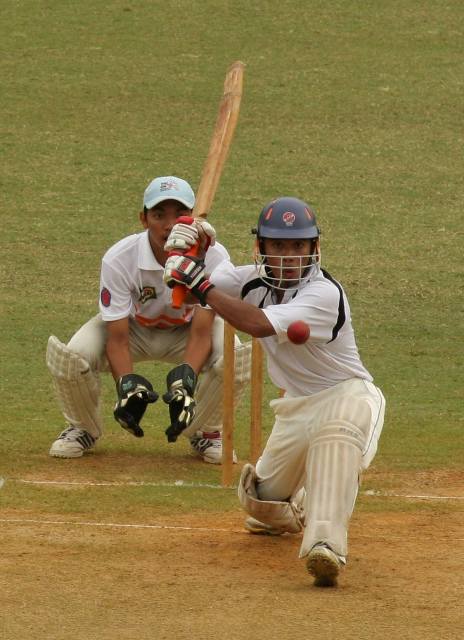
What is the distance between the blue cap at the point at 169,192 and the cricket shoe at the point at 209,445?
1340mm

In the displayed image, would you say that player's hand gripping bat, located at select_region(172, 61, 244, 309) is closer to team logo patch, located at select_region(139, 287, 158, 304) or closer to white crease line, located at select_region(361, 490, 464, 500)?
team logo patch, located at select_region(139, 287, 158, 304)

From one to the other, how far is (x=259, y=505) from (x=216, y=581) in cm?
60

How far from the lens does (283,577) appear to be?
5.58 meters

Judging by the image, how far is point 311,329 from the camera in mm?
5598

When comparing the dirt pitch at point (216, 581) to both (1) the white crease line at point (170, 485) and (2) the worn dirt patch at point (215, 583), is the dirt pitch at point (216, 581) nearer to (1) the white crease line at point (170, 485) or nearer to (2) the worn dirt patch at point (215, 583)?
(2) the worn dirt patch at point (215, 583)

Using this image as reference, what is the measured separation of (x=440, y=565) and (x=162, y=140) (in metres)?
10.1

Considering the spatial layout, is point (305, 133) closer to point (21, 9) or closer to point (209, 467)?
point (21, 9)

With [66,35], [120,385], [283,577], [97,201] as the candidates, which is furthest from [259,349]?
[66,35]

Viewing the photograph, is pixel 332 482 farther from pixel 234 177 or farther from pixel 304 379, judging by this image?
pixel 234 177

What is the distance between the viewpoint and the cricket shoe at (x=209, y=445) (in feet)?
25.9

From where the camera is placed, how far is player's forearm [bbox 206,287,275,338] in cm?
556

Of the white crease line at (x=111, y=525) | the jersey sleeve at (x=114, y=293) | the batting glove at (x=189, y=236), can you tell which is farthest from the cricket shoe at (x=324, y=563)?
the jersey sleeve at (x=114, y=293)

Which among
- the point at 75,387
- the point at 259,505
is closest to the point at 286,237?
the point at 259,505

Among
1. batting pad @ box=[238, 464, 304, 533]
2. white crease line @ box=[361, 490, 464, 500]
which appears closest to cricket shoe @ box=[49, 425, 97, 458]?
white crease line @ box=[361, 490, 464, 500]
